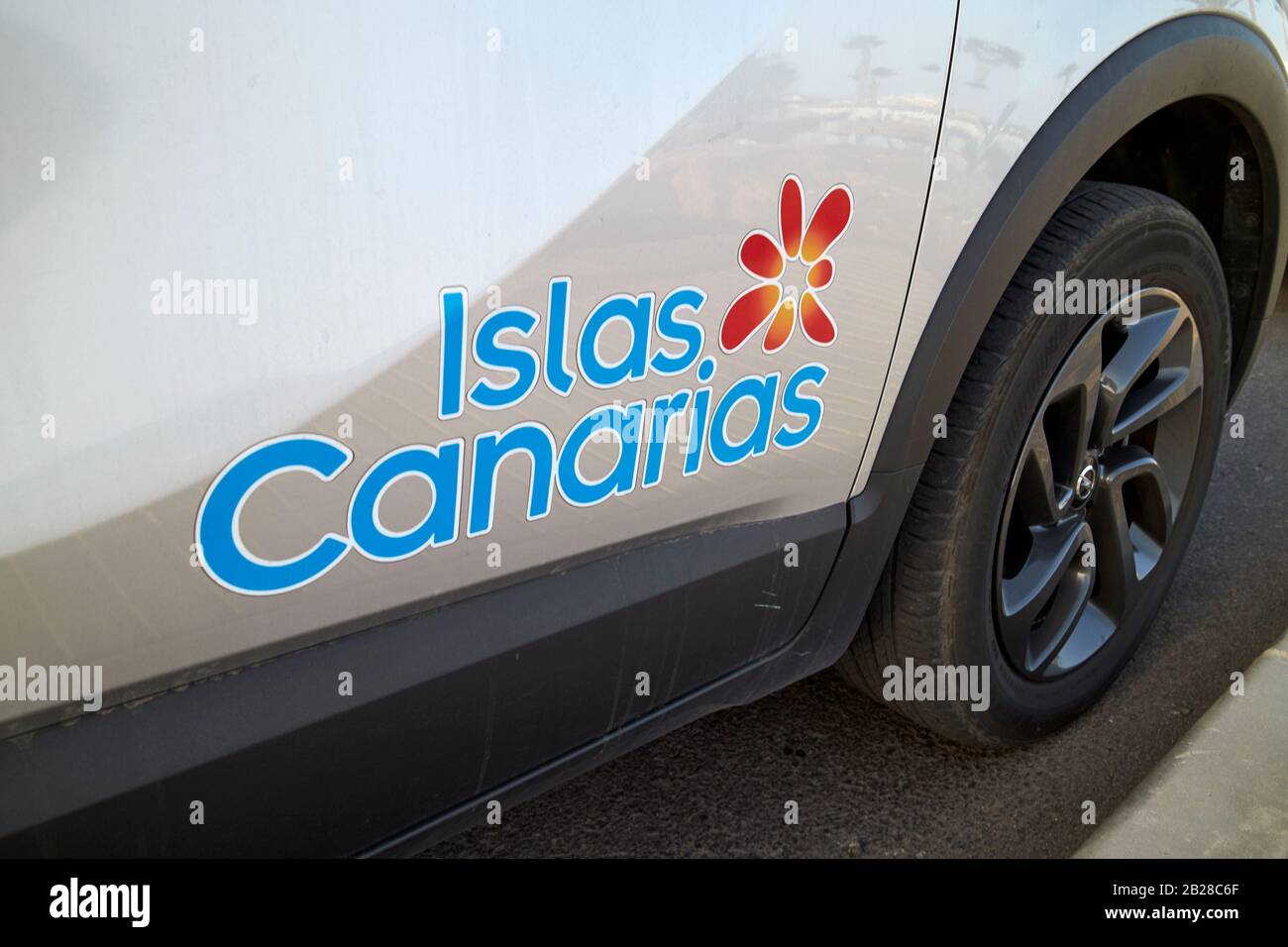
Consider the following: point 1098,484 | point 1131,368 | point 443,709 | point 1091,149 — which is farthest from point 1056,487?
point 443,709

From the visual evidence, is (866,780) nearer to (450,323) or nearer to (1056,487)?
(1056,487)

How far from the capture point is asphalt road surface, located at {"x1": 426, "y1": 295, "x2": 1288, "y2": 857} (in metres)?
2.14

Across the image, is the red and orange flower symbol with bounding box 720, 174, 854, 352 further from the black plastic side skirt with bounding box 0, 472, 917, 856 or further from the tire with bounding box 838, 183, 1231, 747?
the tire with bounding box 838, 183, 1231, 747

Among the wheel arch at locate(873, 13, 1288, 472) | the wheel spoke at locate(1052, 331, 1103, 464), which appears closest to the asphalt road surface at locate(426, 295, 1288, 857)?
the wheel spoke at locate(1052, 331, 1103, 464)

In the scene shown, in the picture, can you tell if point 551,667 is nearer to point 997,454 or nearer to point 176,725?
point 176,725

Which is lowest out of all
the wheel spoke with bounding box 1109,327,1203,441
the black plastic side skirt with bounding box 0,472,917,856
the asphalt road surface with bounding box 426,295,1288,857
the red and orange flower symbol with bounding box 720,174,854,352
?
the asphalt road surface with bounding box 426,295,1288,857

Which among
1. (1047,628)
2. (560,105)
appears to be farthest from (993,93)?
(1047,628)

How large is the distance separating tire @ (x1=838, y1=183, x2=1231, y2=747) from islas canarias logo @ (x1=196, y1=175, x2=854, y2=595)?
1.44ft

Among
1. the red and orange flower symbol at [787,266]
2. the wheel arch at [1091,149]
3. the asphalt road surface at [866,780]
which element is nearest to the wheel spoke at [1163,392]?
the wheel arch at [1091,149]

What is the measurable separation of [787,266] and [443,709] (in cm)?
70

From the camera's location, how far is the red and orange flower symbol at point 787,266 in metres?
1.45

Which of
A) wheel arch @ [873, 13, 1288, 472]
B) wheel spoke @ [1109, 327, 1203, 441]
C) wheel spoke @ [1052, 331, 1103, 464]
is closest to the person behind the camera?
wheel arch @ [873, 13, 1288, 472]

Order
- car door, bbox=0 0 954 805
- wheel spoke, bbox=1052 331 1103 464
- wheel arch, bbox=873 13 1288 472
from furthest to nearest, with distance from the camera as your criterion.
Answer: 1. wheel spoke, bbox=1052 331 1103 464
2. wheel arch, bbox=873 13 1288 472
3. car door, bbox=0 0 954 805

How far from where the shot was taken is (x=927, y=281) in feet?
5.51
